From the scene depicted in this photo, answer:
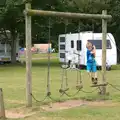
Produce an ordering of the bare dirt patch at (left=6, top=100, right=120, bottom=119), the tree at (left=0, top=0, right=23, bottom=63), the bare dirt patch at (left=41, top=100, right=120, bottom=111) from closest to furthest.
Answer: the bare dirt patch at (left=6, top=100, right=120, bottom=119) → the bare dirt patch at (left=41, top=100, right=120, bottom=111) → the tree at (left=0, top=0, right=23, bottom=63)

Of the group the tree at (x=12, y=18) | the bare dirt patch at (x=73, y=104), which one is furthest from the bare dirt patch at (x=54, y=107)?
the tree at (x=12, y=18)

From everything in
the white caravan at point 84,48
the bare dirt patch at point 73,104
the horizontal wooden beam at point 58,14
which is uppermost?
the horizontal wooden beam at point 58,14

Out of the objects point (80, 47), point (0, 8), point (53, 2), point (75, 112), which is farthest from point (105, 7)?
point (75, 112)

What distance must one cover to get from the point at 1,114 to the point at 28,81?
192 cm

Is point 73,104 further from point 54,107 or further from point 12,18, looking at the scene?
point 12,18

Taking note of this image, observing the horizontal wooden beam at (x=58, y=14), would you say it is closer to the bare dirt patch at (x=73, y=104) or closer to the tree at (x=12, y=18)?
the bare dirt patch at (x=73, y=104)

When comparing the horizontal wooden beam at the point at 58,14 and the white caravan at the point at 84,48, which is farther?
the white caravan at the point at 84,48

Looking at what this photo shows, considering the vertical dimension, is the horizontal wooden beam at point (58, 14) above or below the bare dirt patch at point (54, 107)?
above

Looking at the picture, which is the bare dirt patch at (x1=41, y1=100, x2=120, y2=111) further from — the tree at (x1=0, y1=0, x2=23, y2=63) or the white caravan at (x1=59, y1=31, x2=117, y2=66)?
the tree at (x1=0, y1=0, x2=23, y2=63)

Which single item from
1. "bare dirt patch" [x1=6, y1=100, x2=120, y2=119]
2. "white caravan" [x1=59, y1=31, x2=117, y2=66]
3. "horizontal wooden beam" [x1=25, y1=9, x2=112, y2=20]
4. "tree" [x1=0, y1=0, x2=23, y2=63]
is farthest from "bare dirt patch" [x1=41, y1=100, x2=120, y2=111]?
"tree" [x1=0, y1=0, x2=23, y2=63]

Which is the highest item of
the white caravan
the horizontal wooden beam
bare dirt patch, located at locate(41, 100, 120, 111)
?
the horizontal wooden beam

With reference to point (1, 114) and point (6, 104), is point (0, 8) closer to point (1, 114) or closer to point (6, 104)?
point (6, 104)

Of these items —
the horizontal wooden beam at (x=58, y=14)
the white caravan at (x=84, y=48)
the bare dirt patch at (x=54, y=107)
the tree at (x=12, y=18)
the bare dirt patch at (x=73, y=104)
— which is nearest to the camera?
the bare dirt patch at (x=54, y=107)

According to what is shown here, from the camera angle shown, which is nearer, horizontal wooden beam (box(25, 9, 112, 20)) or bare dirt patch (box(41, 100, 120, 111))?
bare dirt patch (box(41, 100, 120, 111))
